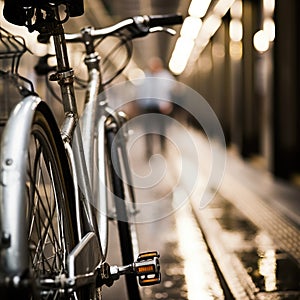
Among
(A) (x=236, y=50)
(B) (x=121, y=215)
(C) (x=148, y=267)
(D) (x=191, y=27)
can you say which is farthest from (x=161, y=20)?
(D) (x=191, y=27)

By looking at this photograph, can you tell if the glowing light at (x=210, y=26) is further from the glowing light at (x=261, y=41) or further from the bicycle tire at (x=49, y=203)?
the bicycle tire at (x=49, y=203)

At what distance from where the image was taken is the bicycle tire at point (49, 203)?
208 cm

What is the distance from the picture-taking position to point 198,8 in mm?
17719

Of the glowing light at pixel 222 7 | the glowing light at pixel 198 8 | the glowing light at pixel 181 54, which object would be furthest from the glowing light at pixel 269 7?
the glowing light at pixel 181 54

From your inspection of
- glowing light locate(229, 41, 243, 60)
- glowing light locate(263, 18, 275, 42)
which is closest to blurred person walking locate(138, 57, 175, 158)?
glowing light locate(229, 41, 243, 60)

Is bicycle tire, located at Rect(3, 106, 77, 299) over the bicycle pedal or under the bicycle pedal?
over

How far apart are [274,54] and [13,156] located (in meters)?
7.89

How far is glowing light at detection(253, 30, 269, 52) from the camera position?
413 inches

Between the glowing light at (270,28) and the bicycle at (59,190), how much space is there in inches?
253

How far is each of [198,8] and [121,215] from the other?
14.7 m

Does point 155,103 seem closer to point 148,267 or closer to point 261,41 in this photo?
point 261,41

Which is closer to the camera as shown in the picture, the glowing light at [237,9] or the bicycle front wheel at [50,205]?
the bicycle front wheel at [50,205]

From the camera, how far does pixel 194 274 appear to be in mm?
4164

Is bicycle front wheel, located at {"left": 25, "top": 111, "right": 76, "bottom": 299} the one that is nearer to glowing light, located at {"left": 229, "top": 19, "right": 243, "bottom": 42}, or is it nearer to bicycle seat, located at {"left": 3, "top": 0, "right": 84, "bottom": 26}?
bicycle seat, located at {"left": 3, "top": 0, "right": 84, "bottom": 26}
